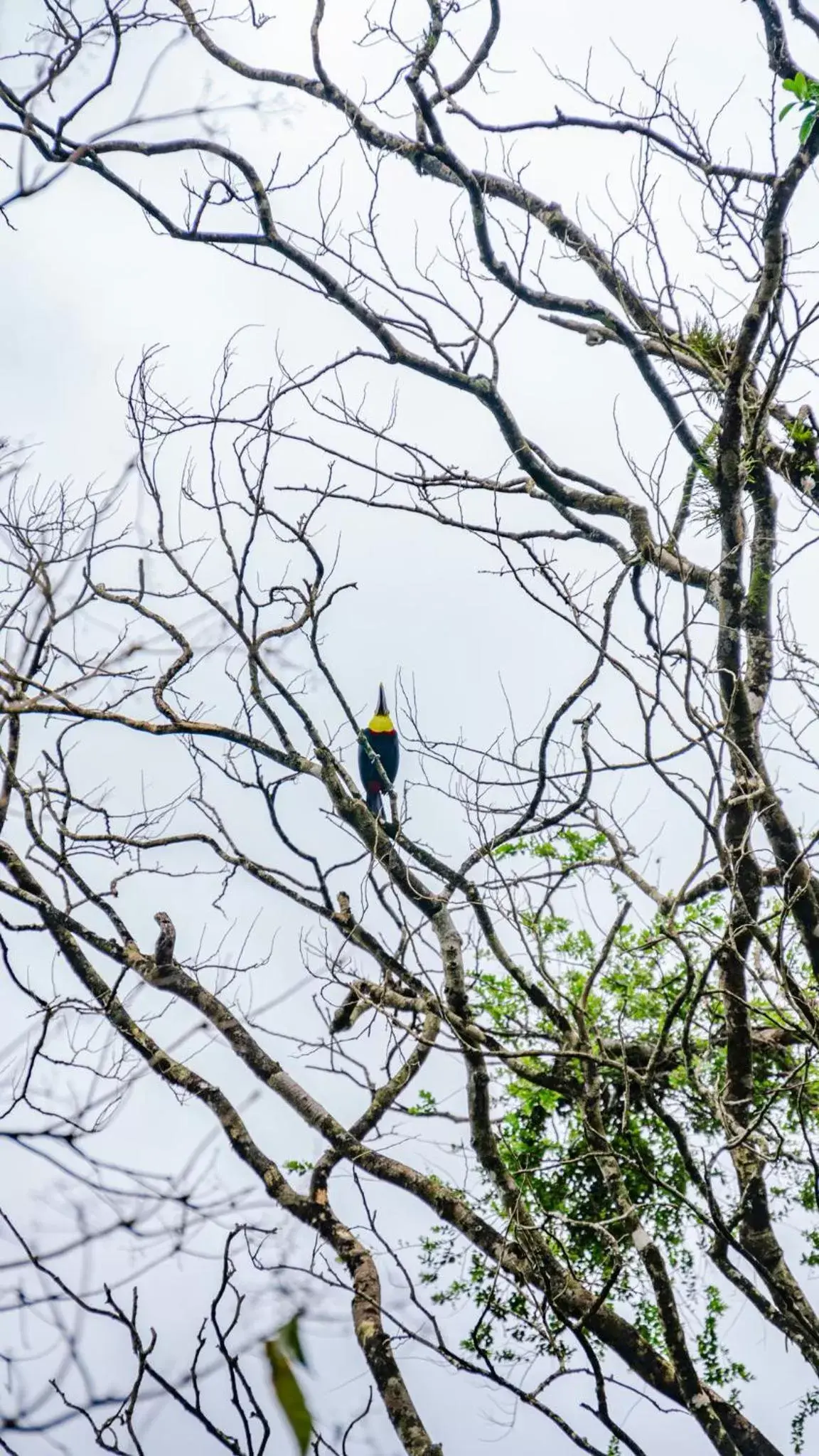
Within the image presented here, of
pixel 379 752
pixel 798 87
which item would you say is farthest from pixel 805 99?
pixel 379 752

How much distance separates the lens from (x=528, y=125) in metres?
5.40

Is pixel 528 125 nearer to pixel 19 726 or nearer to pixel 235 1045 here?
pixel 19 726

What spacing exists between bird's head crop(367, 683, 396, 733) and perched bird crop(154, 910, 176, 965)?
7.72ft

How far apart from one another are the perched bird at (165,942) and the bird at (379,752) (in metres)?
1.79

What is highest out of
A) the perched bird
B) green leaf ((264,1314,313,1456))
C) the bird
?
the bird

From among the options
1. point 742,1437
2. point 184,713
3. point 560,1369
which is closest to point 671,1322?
point 742,1437

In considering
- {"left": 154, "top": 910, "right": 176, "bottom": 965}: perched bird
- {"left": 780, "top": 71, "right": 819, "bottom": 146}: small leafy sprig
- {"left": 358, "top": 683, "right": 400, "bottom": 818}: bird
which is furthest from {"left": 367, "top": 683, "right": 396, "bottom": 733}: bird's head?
{"left": 780, "top": 71, "right": 819, "bottom": 146}: small leafy sprig

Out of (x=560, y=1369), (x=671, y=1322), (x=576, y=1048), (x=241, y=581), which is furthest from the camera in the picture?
(x=241, y=581)

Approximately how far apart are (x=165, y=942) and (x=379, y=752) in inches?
92.4

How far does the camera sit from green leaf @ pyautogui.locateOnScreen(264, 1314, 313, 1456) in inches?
106

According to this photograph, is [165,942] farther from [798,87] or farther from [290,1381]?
[798,87]

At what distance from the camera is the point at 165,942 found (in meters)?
5.01

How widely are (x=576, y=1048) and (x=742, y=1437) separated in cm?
131

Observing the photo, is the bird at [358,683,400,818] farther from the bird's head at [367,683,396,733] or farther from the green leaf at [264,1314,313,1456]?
the green leaf at [264,1314,313,1456]
